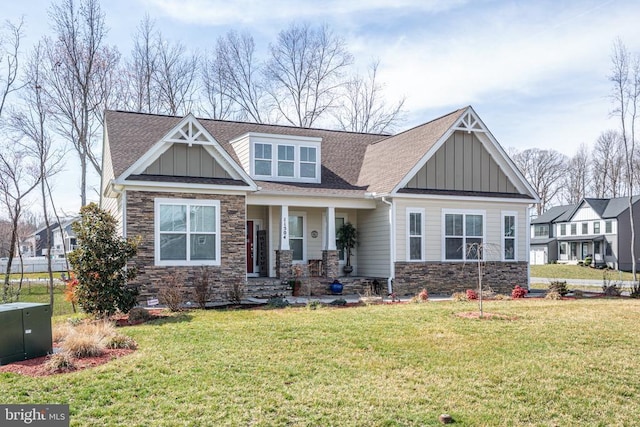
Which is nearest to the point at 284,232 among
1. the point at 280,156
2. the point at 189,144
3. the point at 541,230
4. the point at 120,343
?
the point at 280,156

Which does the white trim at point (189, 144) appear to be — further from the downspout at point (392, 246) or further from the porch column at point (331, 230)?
the downspout at point (392, 246)

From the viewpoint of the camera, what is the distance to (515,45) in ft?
46.5

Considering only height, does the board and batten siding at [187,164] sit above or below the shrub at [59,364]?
above

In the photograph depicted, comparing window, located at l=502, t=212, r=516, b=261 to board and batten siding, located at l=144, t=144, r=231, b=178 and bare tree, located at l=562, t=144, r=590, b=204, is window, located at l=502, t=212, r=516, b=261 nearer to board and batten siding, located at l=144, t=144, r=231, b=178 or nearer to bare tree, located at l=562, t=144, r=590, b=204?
board and batten siding, located at l=144, t=144, r=231, b=178

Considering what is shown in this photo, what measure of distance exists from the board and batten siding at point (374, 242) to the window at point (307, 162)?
7.51 feet

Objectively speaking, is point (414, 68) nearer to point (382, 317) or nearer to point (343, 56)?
point (382, 317)

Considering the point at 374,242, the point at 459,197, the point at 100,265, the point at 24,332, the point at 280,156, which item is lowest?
the point at 24,332

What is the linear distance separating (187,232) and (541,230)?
159 feet

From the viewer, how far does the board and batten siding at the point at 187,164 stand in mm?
15383

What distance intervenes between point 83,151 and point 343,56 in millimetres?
17384

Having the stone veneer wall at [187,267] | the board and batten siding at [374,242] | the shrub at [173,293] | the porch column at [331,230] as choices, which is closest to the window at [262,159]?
the porch column at [331,230]

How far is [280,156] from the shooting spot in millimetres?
19250

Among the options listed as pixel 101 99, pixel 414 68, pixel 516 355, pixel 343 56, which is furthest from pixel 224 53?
pixel 516 355

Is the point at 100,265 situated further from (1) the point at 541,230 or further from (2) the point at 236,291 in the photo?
(1) the point at 541,230
